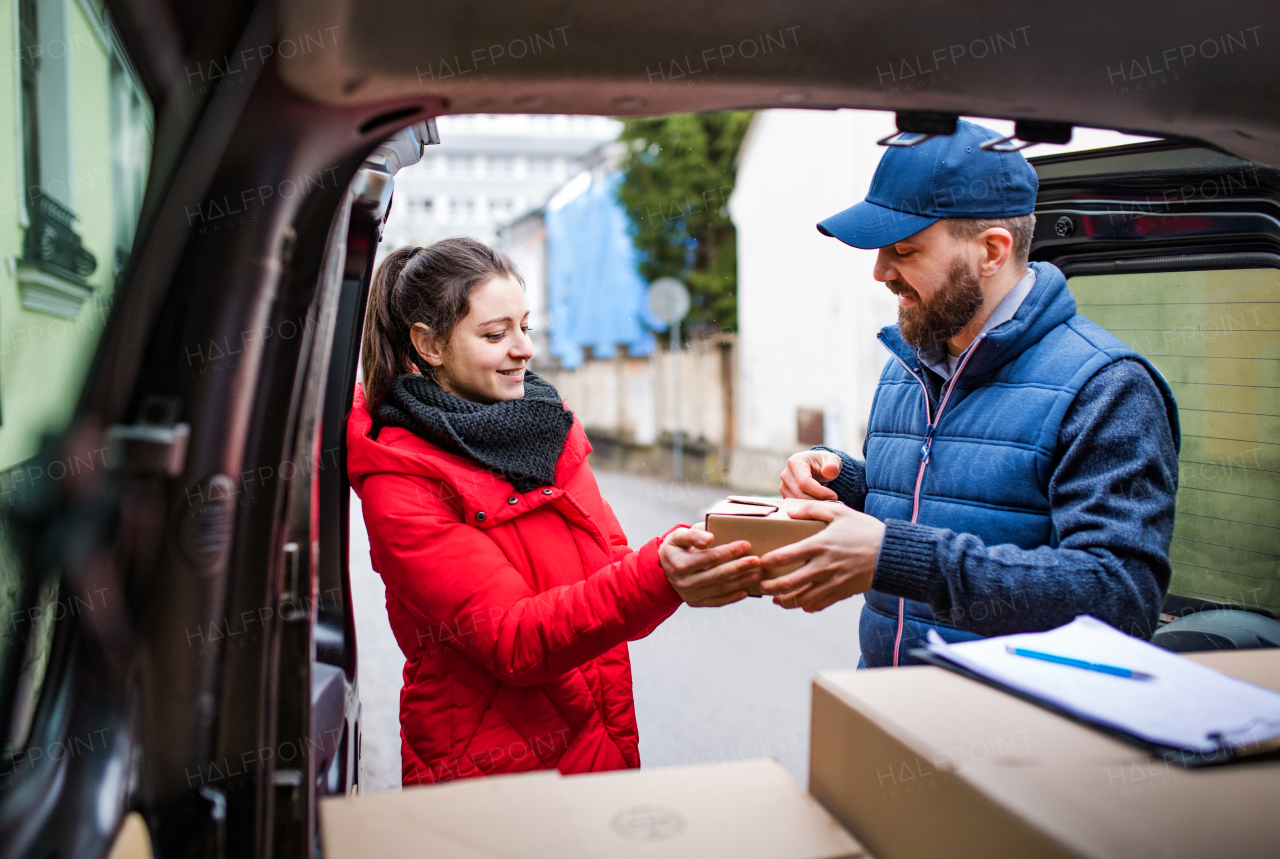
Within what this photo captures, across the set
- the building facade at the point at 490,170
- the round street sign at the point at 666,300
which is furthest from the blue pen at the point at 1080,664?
the building facade at the point at 490,170

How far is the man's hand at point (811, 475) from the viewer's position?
Result: 212 centimetres

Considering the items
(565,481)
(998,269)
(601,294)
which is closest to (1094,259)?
(998,269)

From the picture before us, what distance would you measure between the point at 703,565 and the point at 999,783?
2.84 ft

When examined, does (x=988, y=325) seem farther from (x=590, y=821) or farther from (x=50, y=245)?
(x=50, y=245)

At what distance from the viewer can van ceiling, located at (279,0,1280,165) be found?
0.97 metres

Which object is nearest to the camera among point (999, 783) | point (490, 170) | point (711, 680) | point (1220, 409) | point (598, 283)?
point (999, 783)

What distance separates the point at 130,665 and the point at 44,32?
144 cm

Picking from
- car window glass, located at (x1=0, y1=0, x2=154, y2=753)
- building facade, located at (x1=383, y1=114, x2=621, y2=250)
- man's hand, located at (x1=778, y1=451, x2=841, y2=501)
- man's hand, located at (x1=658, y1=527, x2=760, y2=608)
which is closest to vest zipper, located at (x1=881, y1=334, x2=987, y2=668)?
man's hand, located at (x1=778, y1=451, x2=841, y2=501)

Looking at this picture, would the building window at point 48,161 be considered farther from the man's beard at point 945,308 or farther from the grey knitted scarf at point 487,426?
the man's beard at point 945,308

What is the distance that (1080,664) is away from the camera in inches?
47.4

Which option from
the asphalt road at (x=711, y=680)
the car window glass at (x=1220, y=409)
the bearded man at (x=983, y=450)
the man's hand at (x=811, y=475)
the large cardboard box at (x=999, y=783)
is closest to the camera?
the large cardboard box at (x=999, y=783)

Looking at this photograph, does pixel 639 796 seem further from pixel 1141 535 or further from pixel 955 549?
pixel 1141 535

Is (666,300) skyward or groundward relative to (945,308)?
skyward

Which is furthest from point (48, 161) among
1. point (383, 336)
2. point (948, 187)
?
point (948, 187)
